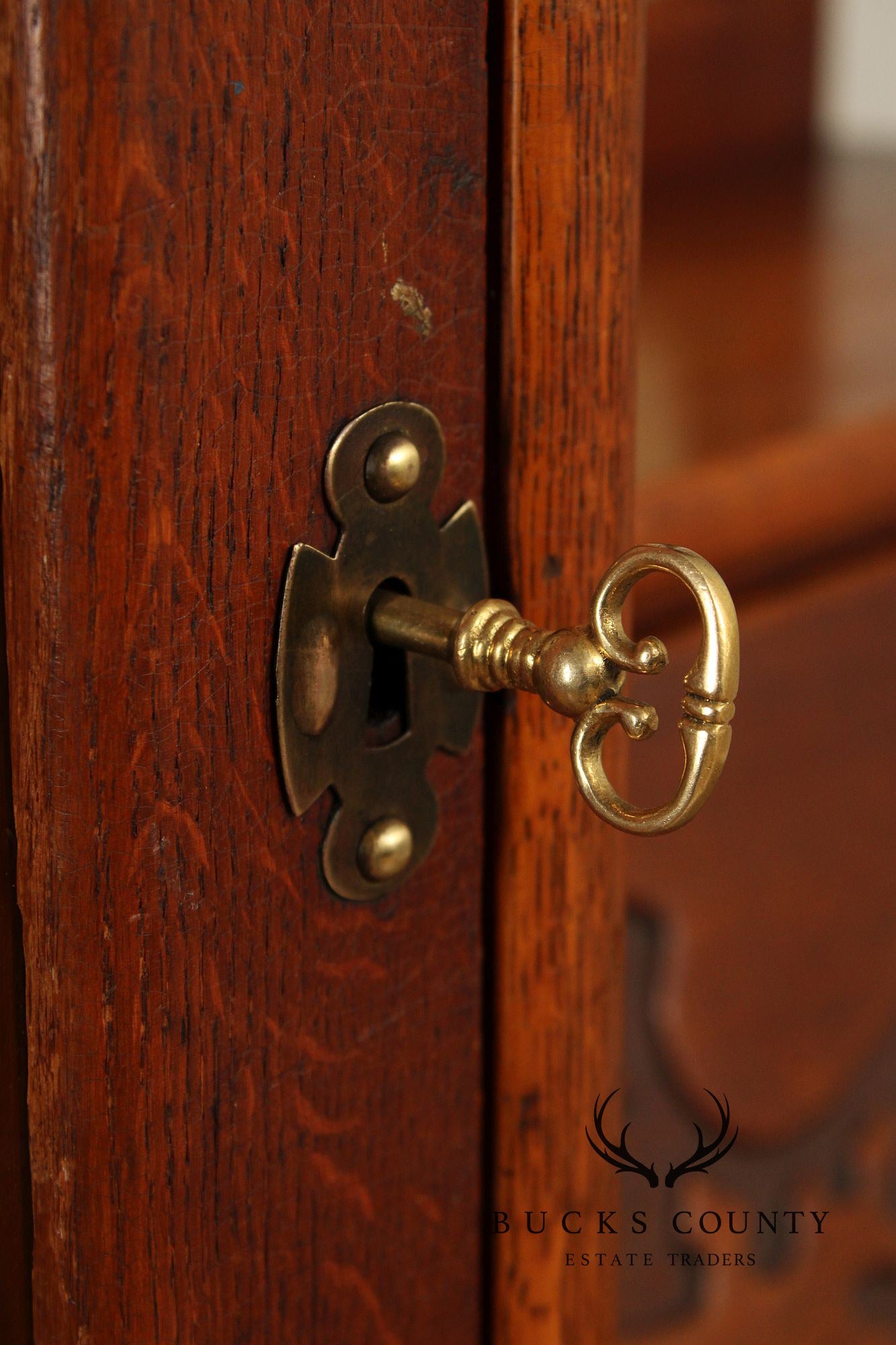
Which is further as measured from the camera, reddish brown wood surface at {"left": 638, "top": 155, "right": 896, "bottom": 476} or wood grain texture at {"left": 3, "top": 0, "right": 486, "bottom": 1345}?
reddish brown wood surface at {"left": 638, "top": 155, "right": 896, "bottom": 476}

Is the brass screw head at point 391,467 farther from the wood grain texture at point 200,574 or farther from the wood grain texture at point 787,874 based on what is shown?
the wood grain texture at point 787,874

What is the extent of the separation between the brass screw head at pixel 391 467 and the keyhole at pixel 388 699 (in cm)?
2

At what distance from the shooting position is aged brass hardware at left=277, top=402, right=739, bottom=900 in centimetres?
32

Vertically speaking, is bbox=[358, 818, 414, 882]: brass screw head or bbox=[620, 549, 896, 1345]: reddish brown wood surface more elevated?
bbox=[358, 818, 414, 882]: brass screw head

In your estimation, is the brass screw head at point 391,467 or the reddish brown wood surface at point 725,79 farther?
the reddish brown wood surface at point 725,79

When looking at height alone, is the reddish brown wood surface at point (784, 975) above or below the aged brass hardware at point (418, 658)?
below

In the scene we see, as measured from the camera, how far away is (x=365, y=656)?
1.15ft

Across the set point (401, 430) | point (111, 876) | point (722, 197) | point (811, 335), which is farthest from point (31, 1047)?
point (722, 197)

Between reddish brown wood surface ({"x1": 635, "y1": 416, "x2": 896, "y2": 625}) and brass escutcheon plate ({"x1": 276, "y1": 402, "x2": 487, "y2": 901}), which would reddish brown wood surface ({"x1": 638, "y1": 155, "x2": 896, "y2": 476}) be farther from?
brass escutcheon plate ({"x1": 276, "y1": 402, "x2": 487, "y2": 901})

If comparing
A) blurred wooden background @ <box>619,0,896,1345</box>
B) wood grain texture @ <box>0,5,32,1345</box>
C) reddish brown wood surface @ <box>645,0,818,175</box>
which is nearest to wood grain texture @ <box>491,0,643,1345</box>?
wood grain texture @ <box>0,5,32,1345</box>

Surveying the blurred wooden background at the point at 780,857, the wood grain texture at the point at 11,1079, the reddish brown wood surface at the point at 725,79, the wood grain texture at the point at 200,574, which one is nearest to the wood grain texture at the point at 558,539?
the wood grain texture at the point at 200,574

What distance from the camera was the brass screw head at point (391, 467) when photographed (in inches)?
13.3

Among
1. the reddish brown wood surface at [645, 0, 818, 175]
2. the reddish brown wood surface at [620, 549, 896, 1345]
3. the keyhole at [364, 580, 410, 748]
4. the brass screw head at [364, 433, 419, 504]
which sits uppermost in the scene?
the reddish brown wood surface at [645, 0, 818, 175]

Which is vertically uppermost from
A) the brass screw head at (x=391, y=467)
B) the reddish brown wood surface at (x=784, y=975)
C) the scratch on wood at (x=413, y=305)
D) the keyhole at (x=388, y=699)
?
the scratch on wood at (x=413, y=305)
